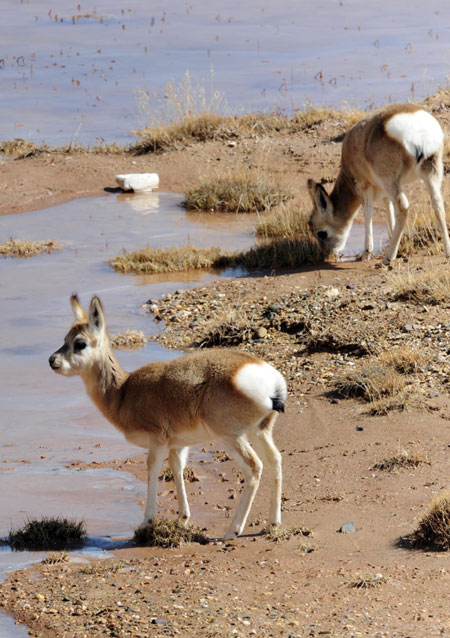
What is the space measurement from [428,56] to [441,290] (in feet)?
87.7

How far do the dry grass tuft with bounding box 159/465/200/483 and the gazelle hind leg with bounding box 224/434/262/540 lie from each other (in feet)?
4.68

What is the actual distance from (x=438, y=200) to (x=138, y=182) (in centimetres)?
860

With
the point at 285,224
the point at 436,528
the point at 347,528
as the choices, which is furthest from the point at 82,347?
the point at 285,224

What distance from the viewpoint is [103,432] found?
10578 mm

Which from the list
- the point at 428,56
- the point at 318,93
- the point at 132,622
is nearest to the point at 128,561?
the point at 132,622

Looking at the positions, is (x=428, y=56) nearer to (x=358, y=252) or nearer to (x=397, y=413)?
(x=358, y=252)

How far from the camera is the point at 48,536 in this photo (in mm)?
7961

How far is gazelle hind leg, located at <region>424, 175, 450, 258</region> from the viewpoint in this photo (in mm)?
14055

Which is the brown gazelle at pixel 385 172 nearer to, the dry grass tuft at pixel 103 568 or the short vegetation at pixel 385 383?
the short vegetation at pixel 385 383

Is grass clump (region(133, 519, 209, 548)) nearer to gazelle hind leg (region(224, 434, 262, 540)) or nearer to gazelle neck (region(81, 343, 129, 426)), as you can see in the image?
gazelle hind leg (region(224, 434, 262, 540))

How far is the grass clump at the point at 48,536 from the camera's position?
313 inches

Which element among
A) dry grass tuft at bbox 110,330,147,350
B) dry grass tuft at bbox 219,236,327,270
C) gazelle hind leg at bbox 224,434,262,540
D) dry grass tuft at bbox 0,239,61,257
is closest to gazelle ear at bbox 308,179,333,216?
dry grass tuft at bbox 219,236,327,270

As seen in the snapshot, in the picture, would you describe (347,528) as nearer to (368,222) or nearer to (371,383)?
(371,383)

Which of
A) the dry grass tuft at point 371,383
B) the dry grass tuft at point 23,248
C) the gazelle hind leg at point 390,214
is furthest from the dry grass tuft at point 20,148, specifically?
the dry grass tuft at point 371,383
